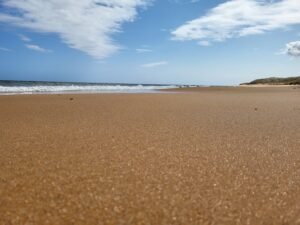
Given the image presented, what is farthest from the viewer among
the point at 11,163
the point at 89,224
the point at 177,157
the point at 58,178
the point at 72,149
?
the point at 72,149

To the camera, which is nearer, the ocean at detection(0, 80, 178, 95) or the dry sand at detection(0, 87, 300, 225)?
the dry sand at detection(0, 87, 300, 225)

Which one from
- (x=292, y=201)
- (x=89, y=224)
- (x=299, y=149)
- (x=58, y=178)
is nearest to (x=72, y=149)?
(x=58, y=178)

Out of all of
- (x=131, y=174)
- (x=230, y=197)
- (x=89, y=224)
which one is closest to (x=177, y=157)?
(x=131, y=174)

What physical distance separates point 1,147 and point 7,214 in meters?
2.22

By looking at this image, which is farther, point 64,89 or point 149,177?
point 64,89

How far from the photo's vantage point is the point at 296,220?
2.26 meters

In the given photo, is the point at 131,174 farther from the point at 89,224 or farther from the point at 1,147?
the point at 1,147

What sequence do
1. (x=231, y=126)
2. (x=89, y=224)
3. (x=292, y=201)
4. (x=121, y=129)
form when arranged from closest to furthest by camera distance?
(x=89, y=224) < (x=292, y=201) < (x=121, y=129) < (x=231, y=126)

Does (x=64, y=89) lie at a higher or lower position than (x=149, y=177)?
higher

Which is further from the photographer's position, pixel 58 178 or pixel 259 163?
pixel 259 163

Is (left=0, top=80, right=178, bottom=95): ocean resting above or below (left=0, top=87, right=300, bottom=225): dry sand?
above

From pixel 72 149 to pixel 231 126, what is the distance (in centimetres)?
332

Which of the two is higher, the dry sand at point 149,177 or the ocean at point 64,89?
the ocean at point 64,89

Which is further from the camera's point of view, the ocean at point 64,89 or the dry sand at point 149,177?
the ocean at point 64,89
